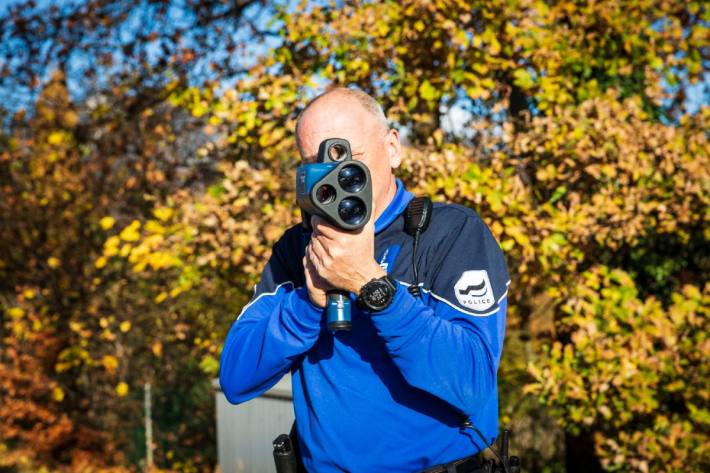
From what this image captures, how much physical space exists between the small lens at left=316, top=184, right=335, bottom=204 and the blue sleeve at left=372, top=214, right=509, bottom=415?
25cm

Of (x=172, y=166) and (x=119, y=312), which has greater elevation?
(x=172, y=166)

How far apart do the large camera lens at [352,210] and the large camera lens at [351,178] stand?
4cm

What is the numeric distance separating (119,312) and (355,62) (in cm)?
388

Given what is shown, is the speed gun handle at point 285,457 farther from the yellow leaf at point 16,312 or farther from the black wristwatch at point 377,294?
the yellow leaf at point 16,312

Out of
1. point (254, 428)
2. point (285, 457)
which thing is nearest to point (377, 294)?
point (285, 457)

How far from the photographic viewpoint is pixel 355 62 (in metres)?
4.54

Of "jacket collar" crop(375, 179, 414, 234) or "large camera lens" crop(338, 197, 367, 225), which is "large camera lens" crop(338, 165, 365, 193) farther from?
"jacket collar" crop(375, 179, 414, 234)

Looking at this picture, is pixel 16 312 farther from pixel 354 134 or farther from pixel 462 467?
pixel 462 467

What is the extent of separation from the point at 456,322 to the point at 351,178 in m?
0.42

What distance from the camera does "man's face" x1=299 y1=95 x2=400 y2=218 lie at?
194cm

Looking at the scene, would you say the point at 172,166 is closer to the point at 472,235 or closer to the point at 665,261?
the point at 665,261

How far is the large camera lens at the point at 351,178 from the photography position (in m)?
1.66

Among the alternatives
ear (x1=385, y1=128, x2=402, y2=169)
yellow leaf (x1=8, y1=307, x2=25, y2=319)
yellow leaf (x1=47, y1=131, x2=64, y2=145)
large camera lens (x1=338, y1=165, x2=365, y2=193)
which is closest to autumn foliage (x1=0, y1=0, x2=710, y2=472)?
yellow leaf (x1=8, y1=307, x2=25, y2=319)

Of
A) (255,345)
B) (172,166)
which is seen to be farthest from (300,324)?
(172,166)
